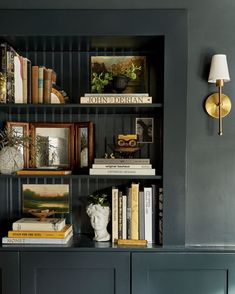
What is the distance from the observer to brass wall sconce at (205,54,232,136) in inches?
74.6

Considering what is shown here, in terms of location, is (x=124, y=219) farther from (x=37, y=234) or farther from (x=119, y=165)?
(x=37, y=234)

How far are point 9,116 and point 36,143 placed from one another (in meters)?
0.25

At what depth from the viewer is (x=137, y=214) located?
2.00 m

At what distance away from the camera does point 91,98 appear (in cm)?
195

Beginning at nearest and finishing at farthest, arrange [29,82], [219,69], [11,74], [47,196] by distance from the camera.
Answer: [219,69] < [11,74] < [29,82] < [47,196]

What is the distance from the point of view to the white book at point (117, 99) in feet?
6.35

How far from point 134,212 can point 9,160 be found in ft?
2.63

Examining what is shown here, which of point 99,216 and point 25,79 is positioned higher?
point 25,79

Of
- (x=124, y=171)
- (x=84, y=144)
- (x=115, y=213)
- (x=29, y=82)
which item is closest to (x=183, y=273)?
(x=115, y=213)

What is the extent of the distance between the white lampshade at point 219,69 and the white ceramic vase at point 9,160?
1.23 metres

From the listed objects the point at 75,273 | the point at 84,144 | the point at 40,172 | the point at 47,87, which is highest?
the point at 47,87

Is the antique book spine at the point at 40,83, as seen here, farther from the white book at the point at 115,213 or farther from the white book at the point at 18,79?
the white book at the point at 115,213

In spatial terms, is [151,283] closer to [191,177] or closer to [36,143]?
[191,177]

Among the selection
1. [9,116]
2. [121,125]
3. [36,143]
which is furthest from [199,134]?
[9,116]
